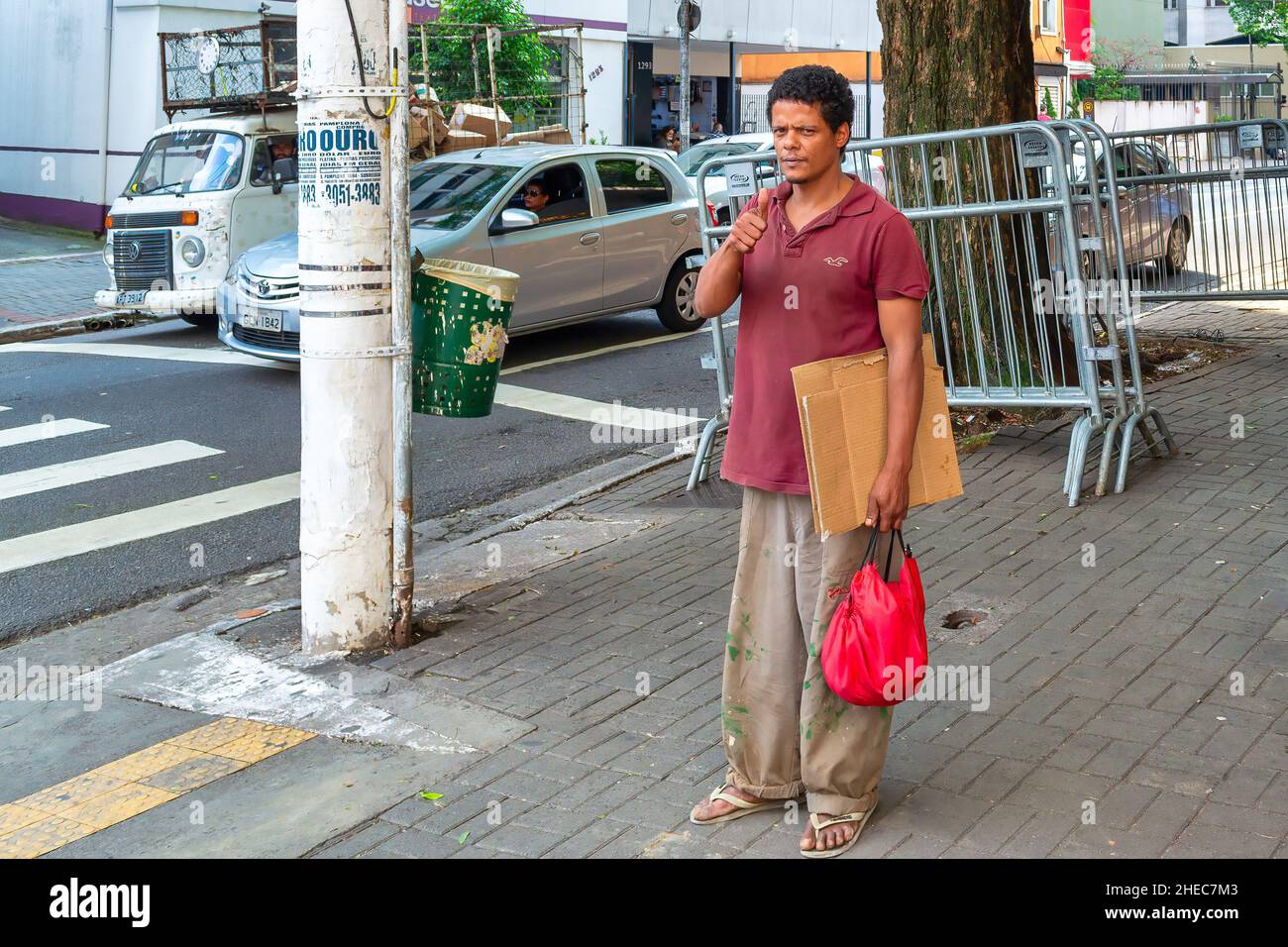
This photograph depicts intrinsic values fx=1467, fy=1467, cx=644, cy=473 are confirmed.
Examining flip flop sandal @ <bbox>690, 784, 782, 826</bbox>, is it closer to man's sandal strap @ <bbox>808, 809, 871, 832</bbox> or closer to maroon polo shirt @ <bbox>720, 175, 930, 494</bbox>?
man's sandal strap @ <bbox>808, 809, 871, 832</bbox>

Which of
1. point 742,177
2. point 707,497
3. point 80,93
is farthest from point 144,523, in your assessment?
point 80,93

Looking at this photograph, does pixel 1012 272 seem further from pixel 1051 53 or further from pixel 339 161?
pixel 1051 53

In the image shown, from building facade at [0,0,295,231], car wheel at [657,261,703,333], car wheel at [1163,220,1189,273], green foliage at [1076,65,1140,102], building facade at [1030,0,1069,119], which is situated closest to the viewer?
car wheel at [1163,220,1189,273]

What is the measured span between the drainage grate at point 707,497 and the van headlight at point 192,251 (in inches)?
292

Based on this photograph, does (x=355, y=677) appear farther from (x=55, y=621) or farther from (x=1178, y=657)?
(x=1178, y=657)

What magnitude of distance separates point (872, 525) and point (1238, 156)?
908 cm

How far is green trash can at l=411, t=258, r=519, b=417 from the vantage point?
5.86 metres

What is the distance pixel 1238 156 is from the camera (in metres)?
11.6

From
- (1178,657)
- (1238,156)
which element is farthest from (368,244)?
(1238,156)

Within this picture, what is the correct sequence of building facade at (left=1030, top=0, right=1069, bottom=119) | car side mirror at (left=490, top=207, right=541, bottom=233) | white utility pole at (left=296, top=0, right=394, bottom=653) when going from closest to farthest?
white utility pole at (left=296, top=0, right=394, bottom=653)
car side mirror at (left=490, top=207, right=541, bottom=233)
building facade at (left=1030, top=0, right=1069, bottom=119)

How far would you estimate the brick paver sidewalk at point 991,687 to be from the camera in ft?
13.5

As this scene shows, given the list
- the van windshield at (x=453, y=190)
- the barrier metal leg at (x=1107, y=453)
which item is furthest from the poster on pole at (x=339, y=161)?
the van windshield at (x=453, y=190)

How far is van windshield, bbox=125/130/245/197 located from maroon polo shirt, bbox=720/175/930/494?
11.1m

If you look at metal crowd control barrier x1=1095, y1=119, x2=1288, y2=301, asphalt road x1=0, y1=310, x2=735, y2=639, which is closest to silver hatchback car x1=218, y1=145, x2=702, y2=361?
asphalt road x1=0, y1=310, x2=735, y2=639
